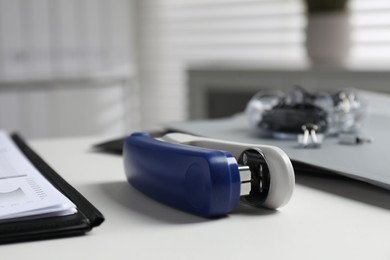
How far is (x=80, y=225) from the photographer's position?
437 millimetres

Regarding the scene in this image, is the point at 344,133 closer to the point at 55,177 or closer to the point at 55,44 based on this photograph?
the point at 55,177

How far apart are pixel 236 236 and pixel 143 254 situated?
0.08m

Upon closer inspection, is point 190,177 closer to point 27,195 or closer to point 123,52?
point 27,195

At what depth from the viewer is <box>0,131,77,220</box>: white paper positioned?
0.44m

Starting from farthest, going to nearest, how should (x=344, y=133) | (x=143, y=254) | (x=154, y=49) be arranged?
1. (x=154, y=49)
2. (x=344, y=133)
3. (x=143, y=254)

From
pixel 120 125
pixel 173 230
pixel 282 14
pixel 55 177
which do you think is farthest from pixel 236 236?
pixel 120 125

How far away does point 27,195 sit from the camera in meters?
0.48

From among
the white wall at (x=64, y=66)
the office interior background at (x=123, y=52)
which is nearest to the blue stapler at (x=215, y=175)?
the office interior background at (x=123, y=52)

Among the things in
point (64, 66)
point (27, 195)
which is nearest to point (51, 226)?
point (27, 195)

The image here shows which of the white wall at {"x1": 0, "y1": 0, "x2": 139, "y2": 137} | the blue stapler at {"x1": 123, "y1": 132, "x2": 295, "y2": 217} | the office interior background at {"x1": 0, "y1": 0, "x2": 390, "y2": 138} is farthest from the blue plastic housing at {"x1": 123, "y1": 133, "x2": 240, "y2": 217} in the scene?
the white wall at {"x1": 0, "y1": 0, "x2": 139, "y2": 137}

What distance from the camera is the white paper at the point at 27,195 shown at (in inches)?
17.5

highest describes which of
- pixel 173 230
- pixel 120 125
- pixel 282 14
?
pixel 282 14

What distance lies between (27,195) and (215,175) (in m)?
0.16

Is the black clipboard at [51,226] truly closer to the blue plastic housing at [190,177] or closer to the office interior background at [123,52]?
the blue plastic housing at [190,177]
